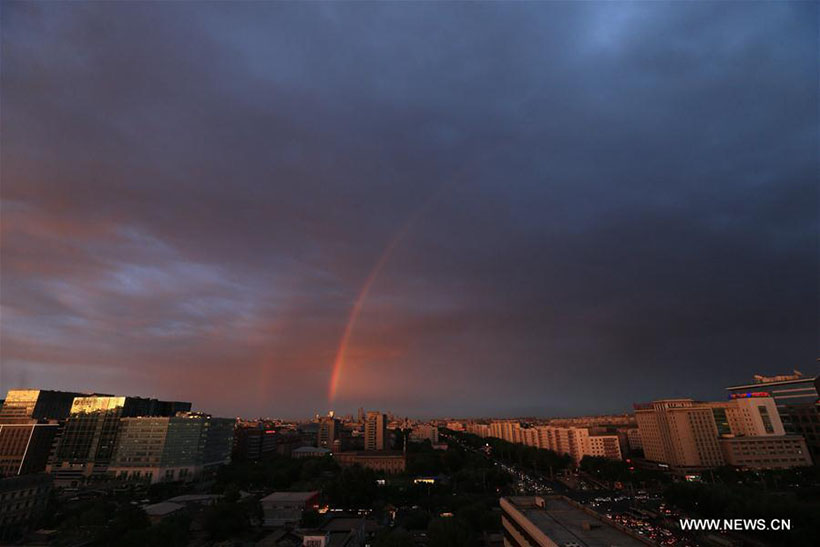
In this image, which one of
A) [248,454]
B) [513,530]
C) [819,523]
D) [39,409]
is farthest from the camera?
[248,454]

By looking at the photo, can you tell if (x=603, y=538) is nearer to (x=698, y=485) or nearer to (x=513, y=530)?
(x=513, y=530)

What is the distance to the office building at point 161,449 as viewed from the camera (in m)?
86.6

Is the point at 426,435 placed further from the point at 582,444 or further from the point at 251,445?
the point at 582,444

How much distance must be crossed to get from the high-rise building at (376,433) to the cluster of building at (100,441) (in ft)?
170

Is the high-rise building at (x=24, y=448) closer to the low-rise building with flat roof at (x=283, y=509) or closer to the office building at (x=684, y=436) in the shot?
→ the low-rise building with flat roof at (x=283, y=509)

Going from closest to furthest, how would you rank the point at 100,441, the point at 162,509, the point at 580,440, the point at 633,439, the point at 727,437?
1. the point at 162,509
2. the point at 727,437
3. the point at 100,441
4. the point at 580,440
5. the point at 633,439

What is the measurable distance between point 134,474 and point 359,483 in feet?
199

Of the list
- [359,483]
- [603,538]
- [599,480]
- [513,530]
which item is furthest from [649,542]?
[599,480]

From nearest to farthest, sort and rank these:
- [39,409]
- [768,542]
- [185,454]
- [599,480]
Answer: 1. [768,542]
2. [599,480]
3. [185,454]
4. [39,409]

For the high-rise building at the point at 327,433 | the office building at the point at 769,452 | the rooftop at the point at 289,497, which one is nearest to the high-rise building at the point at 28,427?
the rooftop at the point at 289,497

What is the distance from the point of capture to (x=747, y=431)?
89250 mm

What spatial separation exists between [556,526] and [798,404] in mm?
106559

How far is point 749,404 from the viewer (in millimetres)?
90375

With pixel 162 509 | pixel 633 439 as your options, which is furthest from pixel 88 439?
pixel 633 439
